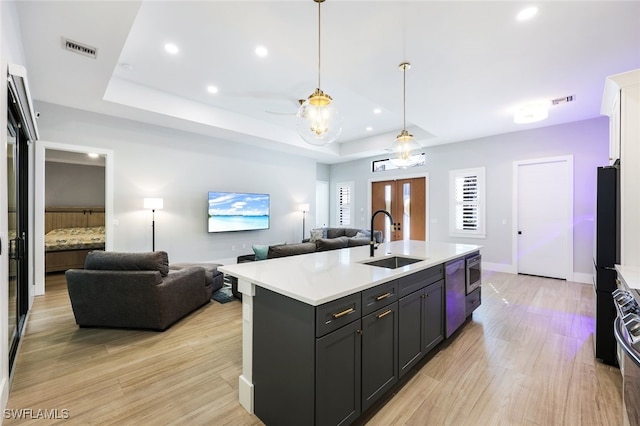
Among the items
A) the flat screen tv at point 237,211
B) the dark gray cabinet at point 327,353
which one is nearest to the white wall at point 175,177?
the flat screen tv at point 237,211

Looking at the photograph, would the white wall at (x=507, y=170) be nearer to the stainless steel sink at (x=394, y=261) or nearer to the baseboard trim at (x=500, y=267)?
the baseboard trim at (x=500, y=267)

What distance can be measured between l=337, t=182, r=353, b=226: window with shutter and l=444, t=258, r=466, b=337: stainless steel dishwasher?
5.82 meters

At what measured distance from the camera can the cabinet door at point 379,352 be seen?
65.1 inches

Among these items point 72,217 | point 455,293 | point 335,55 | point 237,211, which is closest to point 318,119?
point 335,55

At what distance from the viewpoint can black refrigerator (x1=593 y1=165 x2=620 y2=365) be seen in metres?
2.25

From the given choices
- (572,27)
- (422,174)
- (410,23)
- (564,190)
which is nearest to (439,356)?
(410,23)

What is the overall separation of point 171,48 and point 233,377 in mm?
3671

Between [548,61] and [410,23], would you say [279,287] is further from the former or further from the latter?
[548,61]

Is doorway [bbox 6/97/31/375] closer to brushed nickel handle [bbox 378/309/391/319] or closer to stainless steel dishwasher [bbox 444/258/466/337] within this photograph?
brushed nickel handle [bbox 378/309/391/319]

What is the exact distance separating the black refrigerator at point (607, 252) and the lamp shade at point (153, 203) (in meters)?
6.02

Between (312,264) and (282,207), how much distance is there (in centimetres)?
545

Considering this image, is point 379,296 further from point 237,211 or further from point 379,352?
point 237,211

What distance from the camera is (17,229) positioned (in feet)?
9.32

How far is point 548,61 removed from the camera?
3053 mm
